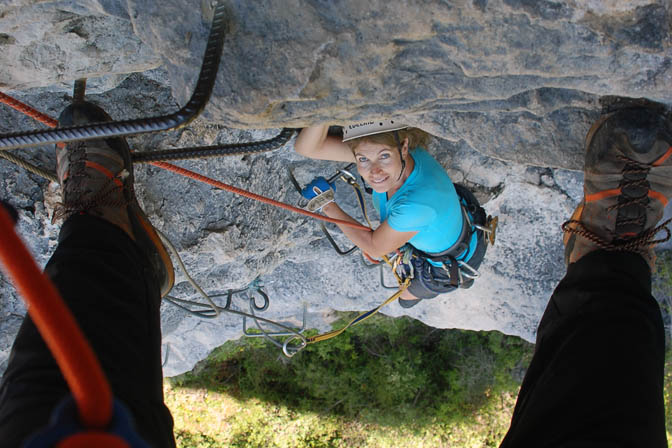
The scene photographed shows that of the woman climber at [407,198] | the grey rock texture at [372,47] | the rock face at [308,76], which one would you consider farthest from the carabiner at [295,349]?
the grey rock texture at [372,47]

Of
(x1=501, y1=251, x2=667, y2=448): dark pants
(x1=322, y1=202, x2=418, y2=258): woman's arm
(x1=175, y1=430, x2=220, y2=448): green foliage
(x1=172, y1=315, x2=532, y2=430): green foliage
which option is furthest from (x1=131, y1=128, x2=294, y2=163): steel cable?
(x1=175, y1=430, x2=220, y2=448): green foliage

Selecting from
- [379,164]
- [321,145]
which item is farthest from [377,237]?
[321,145]

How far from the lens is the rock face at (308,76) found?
96cm

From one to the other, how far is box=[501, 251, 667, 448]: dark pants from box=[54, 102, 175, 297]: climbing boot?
1.25 metres

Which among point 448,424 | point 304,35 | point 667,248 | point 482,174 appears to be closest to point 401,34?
point 304,35

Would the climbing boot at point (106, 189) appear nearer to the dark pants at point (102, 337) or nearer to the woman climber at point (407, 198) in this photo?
the dark pants at point (102, 337)

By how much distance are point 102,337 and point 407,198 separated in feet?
4.03

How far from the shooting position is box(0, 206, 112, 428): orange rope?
48 centimetres

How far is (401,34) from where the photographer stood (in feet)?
3.18

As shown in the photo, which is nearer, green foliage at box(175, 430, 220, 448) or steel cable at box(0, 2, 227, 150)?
steel cable at box(0, 2, 227, 150)

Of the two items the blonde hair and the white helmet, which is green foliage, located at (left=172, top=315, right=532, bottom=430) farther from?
the white helmet

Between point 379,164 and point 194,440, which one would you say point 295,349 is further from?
point 194,440

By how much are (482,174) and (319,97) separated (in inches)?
63.5

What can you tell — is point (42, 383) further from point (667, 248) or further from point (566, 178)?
point (667, 248)
